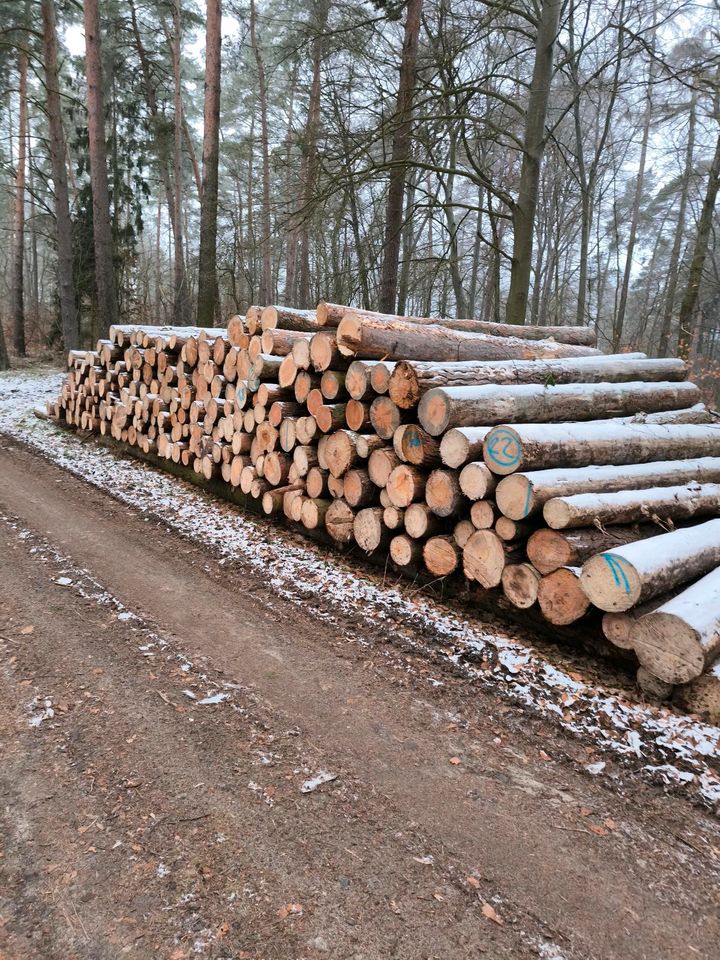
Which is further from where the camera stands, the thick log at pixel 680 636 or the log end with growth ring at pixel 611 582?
the log end with growth ring at pixel 611 582

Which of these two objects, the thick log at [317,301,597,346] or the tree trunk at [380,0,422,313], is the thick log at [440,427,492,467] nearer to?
the thick log at [317,301,597,346]

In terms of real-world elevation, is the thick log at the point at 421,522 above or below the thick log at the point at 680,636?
above

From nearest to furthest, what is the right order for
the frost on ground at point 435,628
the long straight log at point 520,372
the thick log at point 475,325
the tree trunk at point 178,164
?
the frost on ground at point 435,628, the long straight log at point 520,372, the thick log at point 475,325, the tree trunk at point 178,164

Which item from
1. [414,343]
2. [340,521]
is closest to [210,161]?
[414,343]

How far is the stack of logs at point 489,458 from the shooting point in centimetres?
331

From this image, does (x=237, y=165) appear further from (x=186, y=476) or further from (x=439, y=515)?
(x=439, y=515)

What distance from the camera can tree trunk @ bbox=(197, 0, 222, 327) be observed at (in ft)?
38.4

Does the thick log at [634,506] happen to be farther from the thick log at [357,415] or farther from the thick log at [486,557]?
the thick log at [357,415]

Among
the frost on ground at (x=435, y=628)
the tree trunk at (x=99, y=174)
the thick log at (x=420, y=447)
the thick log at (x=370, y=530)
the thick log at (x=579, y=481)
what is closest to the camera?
the frost on ground at (x=435, y=628)

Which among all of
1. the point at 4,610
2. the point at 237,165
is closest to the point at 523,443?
the point at 4,610

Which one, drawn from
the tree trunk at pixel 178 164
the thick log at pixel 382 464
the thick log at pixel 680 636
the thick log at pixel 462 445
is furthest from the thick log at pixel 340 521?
the tree trunk at pixel 178 164

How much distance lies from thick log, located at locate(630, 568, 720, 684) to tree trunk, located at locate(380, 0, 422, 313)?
318 inches

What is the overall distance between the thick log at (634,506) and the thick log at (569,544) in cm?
6

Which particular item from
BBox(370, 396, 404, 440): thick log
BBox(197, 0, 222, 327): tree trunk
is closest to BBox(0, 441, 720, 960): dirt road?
BBox(370, 396, 404, 440): thick log
